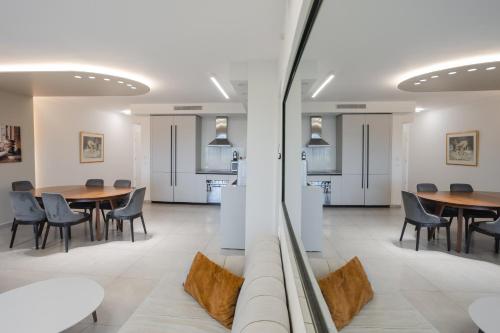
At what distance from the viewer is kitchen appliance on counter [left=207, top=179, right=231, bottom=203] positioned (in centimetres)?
767

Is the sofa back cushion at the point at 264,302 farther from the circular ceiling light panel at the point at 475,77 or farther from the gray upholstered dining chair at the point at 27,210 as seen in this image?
the gray upholstered dining chair at the point at 27,210

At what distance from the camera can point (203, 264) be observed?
7.13 feet

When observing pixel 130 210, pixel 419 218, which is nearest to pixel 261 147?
pixel 130 210

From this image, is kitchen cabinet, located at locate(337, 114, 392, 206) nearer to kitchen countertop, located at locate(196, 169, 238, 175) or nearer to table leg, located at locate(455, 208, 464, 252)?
table leg, located at locate(455, 208, 464, 252)

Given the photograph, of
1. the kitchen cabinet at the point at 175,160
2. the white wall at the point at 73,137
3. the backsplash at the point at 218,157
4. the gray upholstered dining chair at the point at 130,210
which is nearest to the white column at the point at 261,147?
the gray upholstered dining chair at the point at 130,210

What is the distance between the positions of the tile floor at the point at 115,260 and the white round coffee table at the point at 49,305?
35 centimetres

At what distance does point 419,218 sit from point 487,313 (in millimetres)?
384

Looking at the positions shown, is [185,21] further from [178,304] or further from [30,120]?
[30,120]

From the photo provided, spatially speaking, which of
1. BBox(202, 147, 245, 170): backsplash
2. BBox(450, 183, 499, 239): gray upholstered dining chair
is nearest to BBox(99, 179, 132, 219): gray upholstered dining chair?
BBox(202, 147, 245, 170): backsplash

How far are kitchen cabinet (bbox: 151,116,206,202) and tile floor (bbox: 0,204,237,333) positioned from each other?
2.18 metres

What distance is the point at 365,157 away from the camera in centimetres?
90

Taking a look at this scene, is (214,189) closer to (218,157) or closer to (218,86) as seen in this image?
(218,157)

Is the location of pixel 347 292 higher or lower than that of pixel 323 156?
lower

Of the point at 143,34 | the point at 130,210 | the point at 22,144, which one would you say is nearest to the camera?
the point at 143,34
